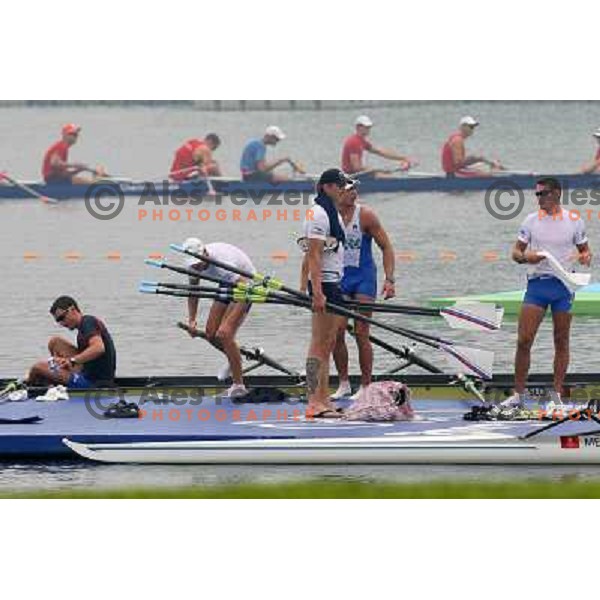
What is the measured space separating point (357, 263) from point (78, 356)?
2705mm

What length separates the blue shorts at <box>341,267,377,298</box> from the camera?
63.1ft

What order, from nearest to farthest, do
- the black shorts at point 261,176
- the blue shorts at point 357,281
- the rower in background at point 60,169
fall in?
the blue shorts at point 357,281
the black shorts at point 261,176
the rower in background at point 60,169

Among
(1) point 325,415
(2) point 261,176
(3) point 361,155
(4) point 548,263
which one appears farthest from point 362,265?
(3) point 361,155

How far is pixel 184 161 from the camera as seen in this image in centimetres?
3634

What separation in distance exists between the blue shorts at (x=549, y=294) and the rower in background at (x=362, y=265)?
1.19 m

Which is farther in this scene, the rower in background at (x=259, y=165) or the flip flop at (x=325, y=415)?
the rower in background at (x=259, y=165)

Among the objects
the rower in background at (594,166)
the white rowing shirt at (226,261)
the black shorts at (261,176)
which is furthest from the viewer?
the rower in background at (594,166)

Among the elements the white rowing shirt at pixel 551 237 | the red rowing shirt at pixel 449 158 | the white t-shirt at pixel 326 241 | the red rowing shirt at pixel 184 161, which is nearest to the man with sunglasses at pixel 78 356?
the white t-shirt at pixel 326 241

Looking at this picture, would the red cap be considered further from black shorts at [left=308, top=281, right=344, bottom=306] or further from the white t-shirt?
the white t-shirt

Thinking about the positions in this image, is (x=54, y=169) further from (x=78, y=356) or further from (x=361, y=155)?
(x=78, y=356)

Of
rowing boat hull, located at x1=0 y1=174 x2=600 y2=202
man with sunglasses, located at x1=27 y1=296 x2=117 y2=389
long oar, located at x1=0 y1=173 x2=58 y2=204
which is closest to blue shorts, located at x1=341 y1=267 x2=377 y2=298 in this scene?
man with sunglasses, located at x1=27 y1=296 x2=117 y2=389

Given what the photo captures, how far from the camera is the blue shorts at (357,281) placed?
19.2 m

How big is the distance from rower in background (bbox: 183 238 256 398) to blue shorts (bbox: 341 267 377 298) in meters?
0.83

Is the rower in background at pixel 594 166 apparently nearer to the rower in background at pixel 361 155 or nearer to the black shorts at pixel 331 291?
the rower in background at pixel 361 155
